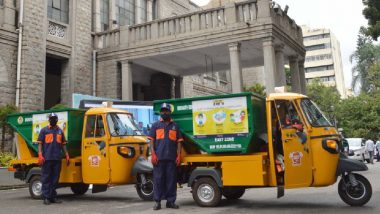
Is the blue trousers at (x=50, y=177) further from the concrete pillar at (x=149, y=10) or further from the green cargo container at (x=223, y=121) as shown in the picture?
the concrete pillar at (x=149, y=10)

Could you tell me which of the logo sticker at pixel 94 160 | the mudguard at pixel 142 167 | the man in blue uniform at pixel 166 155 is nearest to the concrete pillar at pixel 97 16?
the logo sticker at pixel 94 160

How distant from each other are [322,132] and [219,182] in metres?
2.07

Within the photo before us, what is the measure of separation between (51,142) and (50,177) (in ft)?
2.53

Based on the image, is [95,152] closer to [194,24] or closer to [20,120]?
[20,120]

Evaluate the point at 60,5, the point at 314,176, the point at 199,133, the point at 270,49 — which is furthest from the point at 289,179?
the point at 60,5

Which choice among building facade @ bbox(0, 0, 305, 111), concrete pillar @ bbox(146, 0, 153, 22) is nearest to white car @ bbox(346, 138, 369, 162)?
building facade @ bbox(0, 0, 305, 111)

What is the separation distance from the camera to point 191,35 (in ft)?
56.9

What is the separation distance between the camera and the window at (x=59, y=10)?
722 inches

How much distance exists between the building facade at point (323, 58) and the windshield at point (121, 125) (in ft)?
317

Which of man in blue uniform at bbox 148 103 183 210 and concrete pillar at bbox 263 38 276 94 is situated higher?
concrete pillar at bbox 263 38 276 94

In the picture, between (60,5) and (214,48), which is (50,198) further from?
(60,5)

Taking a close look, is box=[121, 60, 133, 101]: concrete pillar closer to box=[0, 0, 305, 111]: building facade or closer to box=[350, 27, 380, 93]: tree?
box=[0, 0, 305, 111]: building facade

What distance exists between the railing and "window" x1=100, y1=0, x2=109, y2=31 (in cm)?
134

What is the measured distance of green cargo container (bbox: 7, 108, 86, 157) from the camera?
392 inches
